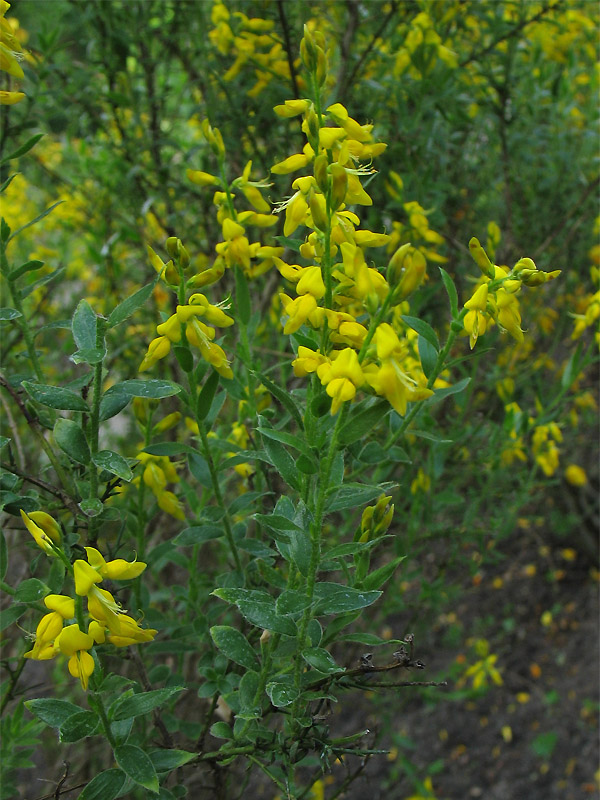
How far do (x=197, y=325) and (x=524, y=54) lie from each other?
1840 millimetres

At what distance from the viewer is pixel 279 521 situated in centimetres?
71

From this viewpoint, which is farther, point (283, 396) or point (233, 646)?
point (233, 646)

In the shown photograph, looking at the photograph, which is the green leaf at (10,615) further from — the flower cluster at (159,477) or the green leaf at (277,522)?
the green leaf at (277,522)

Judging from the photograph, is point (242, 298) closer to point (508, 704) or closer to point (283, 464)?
point (283, 464)

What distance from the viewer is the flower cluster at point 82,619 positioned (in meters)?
0.65

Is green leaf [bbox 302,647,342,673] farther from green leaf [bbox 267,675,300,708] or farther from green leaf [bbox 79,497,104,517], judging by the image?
green leaf [bbox 79,497,104,517]

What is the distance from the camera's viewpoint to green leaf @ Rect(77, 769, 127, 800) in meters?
0.75

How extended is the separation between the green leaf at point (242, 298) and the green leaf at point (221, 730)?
0.50 m

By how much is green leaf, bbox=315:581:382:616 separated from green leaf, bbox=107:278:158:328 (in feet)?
1.13

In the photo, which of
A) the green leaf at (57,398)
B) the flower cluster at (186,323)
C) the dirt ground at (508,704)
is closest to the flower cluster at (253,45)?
the flower cluster at (186,323)

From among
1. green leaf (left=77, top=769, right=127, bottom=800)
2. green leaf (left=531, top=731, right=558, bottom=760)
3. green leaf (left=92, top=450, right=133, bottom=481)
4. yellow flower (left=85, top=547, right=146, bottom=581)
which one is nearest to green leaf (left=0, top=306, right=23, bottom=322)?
green leaf (left=92, top=450, right=133, bottom=481)

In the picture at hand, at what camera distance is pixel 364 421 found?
2.16 ft

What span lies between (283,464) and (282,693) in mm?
231

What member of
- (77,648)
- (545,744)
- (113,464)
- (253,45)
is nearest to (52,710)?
(77,648)
